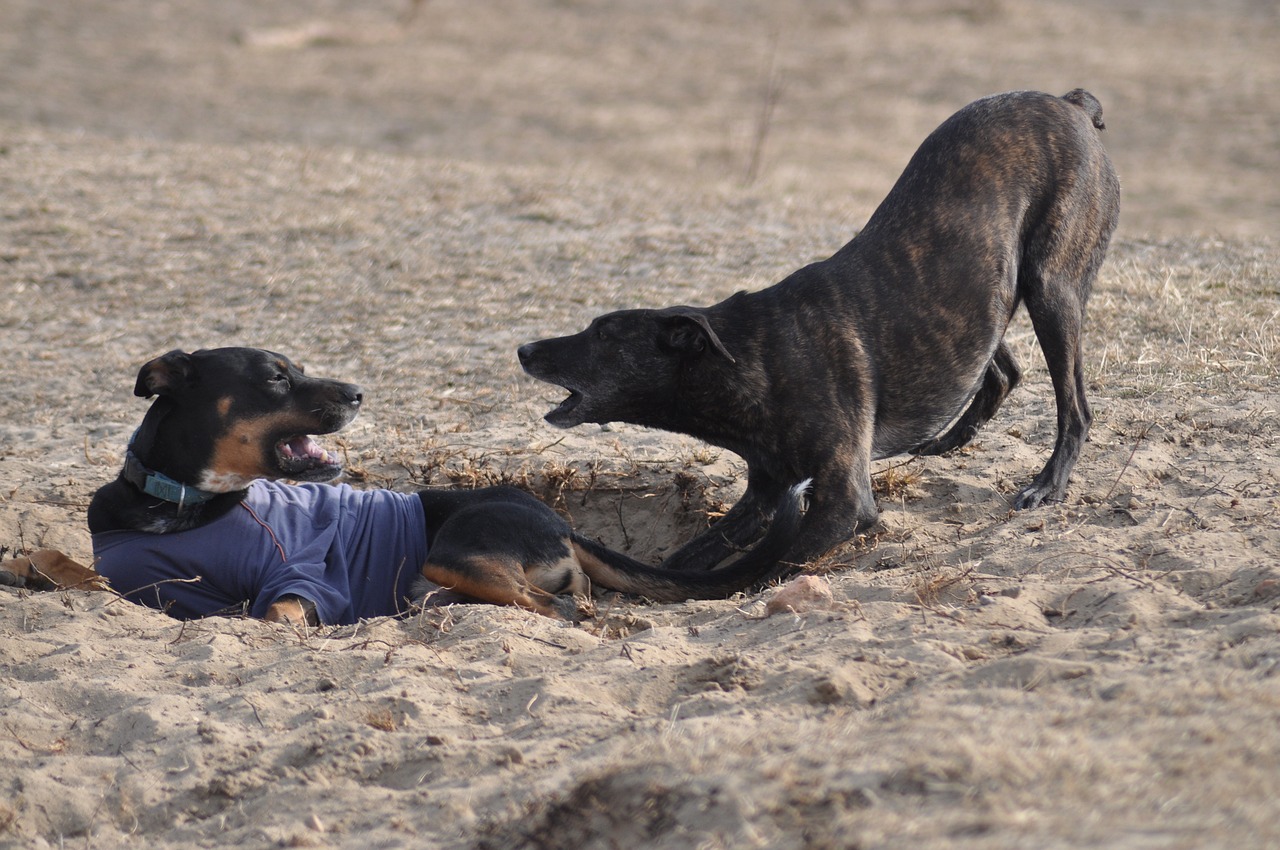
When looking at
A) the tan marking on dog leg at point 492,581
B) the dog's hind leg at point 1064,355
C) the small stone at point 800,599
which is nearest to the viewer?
the small stone at point 800,599

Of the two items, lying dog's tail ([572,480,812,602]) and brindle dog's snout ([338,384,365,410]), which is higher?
brindle dog's snout ([338,384,365,410])

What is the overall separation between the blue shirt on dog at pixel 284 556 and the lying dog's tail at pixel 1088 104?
148 inches

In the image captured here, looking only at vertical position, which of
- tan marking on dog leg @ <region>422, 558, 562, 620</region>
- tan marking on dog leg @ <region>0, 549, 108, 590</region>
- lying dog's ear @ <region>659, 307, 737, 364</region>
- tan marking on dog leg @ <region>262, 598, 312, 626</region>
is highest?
lying dog's ear @ <region>659, 307, 737, 364</region>

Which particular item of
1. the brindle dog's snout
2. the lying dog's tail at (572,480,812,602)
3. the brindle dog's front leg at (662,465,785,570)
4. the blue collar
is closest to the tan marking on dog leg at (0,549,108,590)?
the blue collar

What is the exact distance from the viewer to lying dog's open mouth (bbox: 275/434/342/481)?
18.3ft

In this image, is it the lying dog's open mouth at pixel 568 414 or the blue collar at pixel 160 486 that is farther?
the lying dog's open mouth at pixel 568 414

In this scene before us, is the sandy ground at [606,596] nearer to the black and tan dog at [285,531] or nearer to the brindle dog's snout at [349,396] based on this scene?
→ the black and tan dog at [285,531]

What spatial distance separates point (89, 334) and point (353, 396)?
4.05 m

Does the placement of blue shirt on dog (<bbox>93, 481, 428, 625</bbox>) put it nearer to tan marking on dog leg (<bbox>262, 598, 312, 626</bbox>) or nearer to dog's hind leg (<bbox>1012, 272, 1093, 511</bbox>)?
tan marking on dog leg (<bbox>262, 598, 312, 626</bbox>)

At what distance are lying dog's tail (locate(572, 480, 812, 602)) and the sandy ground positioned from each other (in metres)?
0.12

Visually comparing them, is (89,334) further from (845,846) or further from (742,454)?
(845,846)

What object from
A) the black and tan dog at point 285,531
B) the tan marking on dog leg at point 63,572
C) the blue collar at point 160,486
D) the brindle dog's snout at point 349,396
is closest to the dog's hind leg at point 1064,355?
the black and tan dog at point 285,531

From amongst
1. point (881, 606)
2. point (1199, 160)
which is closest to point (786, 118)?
point (1199, 160)

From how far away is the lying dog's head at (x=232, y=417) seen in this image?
17.7 feet
